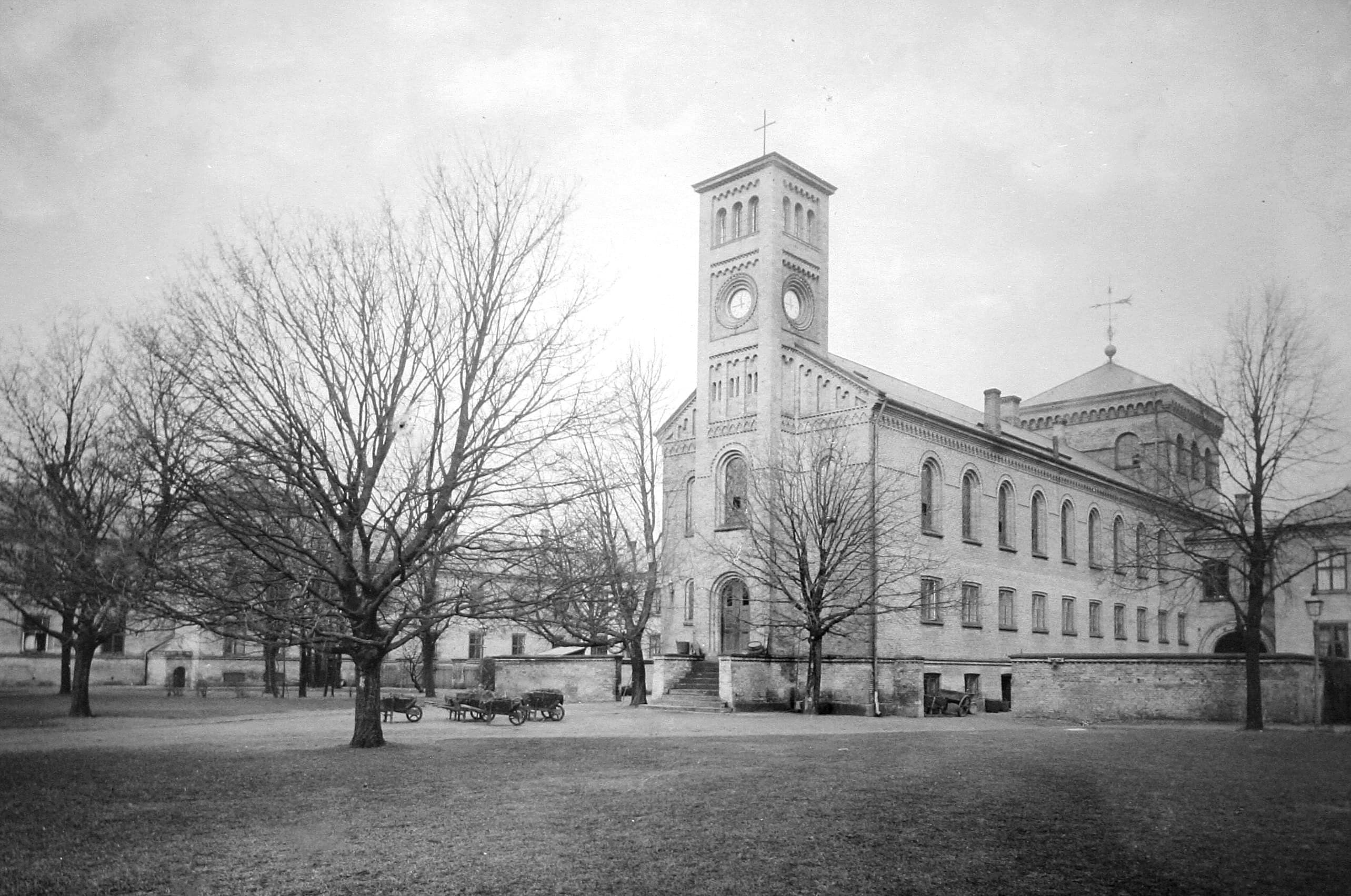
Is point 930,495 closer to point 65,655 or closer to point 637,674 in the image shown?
point 637,674

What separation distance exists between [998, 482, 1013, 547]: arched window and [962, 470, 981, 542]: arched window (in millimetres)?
2040

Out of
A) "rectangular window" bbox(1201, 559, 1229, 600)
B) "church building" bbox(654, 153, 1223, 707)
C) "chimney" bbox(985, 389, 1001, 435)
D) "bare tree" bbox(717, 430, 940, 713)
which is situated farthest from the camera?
"chimney" bbox(985, 389, 1001, 435)

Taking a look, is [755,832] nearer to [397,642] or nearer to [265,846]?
[265,846]

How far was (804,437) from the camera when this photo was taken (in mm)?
35500

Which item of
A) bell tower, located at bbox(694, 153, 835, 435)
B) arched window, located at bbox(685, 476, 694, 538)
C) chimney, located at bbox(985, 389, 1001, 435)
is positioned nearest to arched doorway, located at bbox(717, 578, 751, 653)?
arched window, located at bbox(685, 476, 694, 538)

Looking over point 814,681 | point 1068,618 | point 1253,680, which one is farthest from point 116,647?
point 1253,680

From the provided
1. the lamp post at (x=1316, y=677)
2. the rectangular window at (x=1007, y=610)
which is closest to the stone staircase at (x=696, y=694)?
the rectangular window at (x=1007, y=610)

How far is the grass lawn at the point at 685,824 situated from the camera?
864cm

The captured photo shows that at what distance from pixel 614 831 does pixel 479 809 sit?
2.06 meters

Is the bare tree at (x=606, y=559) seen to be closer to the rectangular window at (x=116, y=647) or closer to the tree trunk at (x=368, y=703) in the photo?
the tree trunk at (x=368, y=703)

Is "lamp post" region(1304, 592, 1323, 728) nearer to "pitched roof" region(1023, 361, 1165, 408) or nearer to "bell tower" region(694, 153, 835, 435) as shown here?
"pitched roof" region(1023, 361, 1165, 408)

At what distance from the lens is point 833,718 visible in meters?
29.0

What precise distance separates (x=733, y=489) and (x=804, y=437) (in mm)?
3330

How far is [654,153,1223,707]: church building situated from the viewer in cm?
3494
